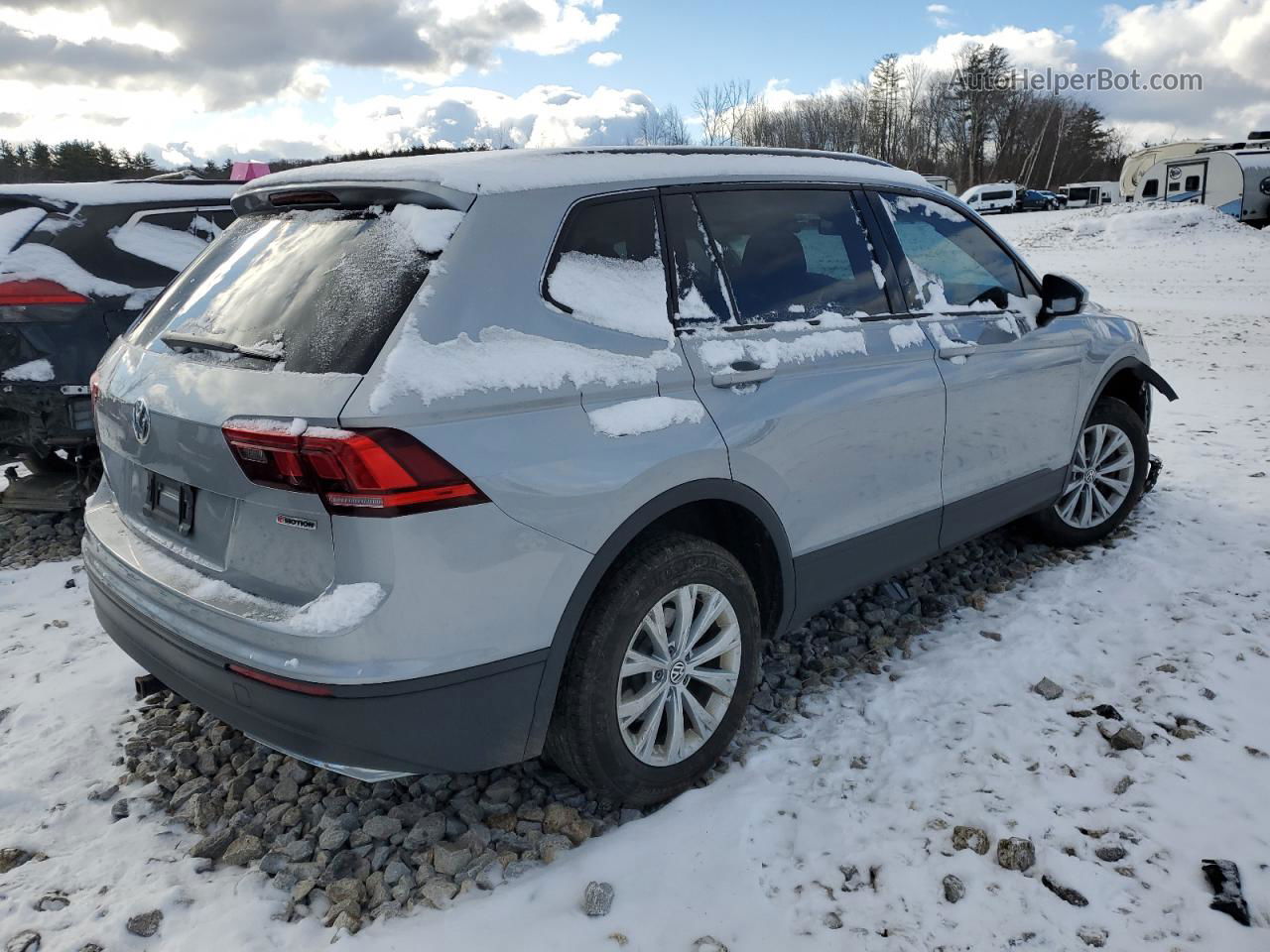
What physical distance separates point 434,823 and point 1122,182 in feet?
156

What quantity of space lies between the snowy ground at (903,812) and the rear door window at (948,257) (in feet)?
4.67

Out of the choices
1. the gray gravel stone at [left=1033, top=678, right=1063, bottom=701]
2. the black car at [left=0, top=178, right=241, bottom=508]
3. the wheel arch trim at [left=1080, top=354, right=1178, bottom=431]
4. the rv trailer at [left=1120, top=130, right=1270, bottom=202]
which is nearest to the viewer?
the gray gravel stone at [left=1033, top=678, right=1063, bottom=701]

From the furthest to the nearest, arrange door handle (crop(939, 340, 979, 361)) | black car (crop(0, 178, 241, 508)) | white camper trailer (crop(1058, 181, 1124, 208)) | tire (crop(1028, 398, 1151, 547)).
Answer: white camper trailer (crop(1058, 181, 1124, 208))
black car (crop(0, 178, 241, 508))
tire (crop(1028, 398, 1151, 547))
door handle (crop(939, 340, 979, 361))

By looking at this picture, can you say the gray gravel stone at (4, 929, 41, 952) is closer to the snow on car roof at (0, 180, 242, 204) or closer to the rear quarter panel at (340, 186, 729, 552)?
the rear quarter panel at (340, 186, 729, 552)

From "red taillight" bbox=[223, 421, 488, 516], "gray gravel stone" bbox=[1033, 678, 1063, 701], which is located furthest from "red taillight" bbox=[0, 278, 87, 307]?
"gray gravel stone" bbox=[1033, 678, 1063, 701]

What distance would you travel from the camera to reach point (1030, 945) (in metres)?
2.17

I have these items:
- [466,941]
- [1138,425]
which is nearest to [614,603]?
[466,941]

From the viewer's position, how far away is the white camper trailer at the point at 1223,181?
3080 centimetres

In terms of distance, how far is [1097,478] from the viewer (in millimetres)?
4625

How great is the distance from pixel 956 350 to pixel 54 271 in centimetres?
468

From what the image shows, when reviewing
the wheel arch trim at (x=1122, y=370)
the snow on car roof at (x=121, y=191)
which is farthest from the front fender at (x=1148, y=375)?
the snow on car roof at (x=121, y=191)

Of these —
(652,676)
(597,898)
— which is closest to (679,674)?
(652,676)

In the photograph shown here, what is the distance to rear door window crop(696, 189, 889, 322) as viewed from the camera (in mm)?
2867

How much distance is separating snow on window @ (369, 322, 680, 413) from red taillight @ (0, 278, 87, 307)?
371 cm
